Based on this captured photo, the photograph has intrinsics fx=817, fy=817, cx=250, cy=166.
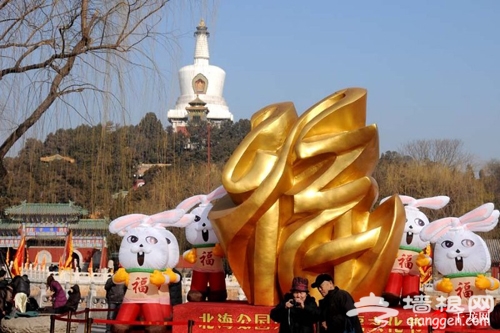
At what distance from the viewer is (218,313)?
1039 centimetres

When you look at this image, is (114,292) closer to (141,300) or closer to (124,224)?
(124,224)

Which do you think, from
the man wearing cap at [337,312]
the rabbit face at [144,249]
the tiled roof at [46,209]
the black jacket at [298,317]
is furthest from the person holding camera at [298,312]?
the tiled roof at [46,209]

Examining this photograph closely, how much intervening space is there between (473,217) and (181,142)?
48778mm

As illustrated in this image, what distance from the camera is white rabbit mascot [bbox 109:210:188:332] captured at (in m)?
10.8

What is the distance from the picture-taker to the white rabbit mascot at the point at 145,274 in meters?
10.8

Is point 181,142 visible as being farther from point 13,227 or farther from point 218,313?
point 218,313

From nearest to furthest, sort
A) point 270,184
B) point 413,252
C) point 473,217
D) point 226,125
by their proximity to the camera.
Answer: point 270,184 → point 473,217 → point 413,252 → point 226,125

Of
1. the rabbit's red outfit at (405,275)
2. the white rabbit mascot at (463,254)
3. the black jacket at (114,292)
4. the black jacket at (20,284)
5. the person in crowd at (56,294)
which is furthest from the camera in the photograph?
the person in crowd at (56,294)

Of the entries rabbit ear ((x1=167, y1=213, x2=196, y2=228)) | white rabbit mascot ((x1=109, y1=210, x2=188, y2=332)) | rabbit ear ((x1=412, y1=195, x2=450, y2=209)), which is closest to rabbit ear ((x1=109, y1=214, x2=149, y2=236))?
white rabbit mascot ((x1=109, y1=210, x2=188, y2=332))

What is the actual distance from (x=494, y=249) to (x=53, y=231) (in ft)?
72.2

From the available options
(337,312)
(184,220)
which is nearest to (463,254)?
(184,220)

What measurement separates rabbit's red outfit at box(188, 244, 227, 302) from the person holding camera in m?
4.81

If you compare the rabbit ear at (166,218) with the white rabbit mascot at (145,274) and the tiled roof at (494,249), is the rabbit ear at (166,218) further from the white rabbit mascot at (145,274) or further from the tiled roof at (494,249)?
the tiled roof at (494,249)

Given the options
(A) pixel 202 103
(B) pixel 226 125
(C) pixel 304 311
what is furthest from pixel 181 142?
(C) pixel 304 311
